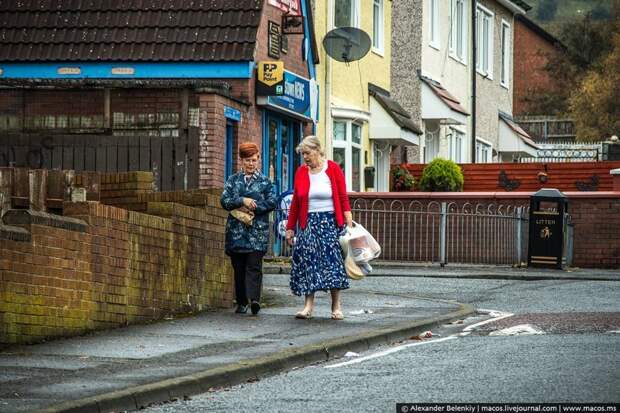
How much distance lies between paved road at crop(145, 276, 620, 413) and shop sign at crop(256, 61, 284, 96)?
979 centimetres

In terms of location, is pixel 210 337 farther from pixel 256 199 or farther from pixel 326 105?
pixel 326 105

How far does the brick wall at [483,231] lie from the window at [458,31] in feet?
40.6

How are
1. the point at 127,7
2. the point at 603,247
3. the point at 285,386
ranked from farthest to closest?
the point at 603,247
the point at 127,7
the point at 285,386

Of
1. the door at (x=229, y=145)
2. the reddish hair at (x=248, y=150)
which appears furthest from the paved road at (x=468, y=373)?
the door at (x=229, y=145)

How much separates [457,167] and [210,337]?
21591 millimetres

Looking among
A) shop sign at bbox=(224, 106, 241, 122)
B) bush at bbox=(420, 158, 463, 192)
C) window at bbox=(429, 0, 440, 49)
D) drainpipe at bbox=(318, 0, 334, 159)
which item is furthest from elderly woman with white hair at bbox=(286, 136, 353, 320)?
window at bbox=(429, 0, 440, 49)

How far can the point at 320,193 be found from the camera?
15430mm

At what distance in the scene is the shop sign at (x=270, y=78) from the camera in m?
25.5

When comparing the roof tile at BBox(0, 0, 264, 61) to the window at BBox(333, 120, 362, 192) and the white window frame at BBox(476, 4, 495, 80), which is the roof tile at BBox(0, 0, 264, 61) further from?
the white window frame at BBox(476, 4, 495, 80)

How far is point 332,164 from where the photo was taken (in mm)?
15461

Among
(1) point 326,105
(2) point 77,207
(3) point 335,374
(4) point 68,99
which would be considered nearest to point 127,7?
(4) point 68,99

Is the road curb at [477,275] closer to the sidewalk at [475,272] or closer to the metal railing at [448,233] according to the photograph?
the sidewalk at [475,272]

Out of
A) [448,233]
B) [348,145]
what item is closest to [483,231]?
[448,233]

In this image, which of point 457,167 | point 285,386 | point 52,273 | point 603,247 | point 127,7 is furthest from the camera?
point 457,167
